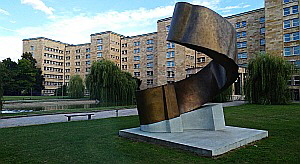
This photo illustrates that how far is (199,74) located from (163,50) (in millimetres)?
43507

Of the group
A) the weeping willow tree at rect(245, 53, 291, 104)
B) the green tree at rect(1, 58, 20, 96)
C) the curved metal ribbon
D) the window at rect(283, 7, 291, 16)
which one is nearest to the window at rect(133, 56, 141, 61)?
the green tree at rect(1, 58, 20, 96)

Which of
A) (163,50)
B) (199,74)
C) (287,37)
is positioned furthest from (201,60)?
(199,74)

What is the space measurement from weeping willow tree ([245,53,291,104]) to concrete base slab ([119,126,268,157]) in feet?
61.2

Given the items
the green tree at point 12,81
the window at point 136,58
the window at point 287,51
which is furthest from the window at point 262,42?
the green tree at point 12,81

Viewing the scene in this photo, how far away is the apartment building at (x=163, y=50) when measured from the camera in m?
36.0

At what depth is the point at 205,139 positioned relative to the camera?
6.68 meters

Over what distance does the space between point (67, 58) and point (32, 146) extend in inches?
2852

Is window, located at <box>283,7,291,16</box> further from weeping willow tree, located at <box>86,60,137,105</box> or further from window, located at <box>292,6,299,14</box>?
weeping willow tree, located at <box>86,60,137,105</box>

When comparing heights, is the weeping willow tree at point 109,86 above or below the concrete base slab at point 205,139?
above

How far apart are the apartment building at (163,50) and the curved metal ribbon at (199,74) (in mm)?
29224

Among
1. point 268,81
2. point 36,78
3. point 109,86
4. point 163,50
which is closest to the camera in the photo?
point 268,81

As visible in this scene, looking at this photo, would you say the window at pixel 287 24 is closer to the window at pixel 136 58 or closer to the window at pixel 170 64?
the window at pixel 170 64

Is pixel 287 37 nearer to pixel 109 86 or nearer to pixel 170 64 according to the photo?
pixel 170 64

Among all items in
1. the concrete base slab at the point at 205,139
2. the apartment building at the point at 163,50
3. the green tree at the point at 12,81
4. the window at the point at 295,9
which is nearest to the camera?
the concrete base slab at the point at 205,139
